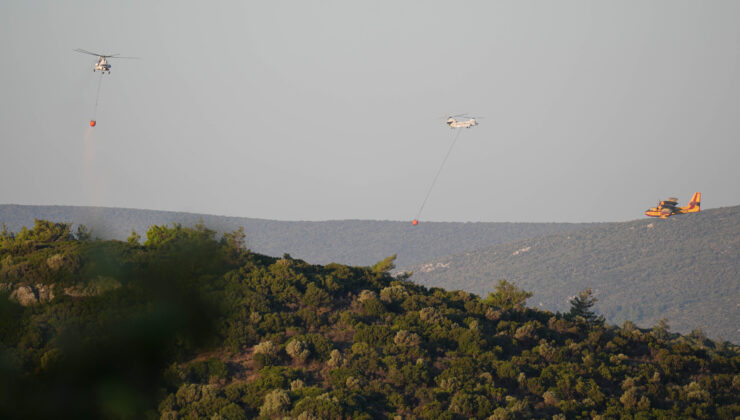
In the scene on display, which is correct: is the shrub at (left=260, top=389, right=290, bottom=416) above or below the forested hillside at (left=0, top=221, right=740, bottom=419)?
below

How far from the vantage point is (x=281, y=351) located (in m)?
38.7

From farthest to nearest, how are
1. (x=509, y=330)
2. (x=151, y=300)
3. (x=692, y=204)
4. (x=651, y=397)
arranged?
1. (x=692, y=204)
2. (x=509, y=330)
3. (x=151, y=300)
4. (x=651, y=397)

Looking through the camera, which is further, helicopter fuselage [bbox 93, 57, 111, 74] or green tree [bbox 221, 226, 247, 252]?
helicopter fuselage [bbox 93, 57, 111, 74]

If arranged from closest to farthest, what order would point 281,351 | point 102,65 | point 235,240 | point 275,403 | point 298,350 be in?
1. point 275,403
2. point 298,350
3. point 281,351
4. point 235,240
5. point 102,65

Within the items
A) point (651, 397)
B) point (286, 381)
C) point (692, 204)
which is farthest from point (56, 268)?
point (692, 204)

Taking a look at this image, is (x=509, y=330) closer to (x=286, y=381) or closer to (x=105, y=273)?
(x=286, y=381)

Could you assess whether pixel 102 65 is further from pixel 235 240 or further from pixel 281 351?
pixel 281 351

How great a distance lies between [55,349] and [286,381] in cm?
954

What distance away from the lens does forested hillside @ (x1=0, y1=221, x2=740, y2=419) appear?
1358 inches

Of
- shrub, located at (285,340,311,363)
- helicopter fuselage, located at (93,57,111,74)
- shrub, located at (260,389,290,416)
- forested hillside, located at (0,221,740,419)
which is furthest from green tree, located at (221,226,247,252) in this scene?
helicopter fuselage, located at (93,57,111,74)

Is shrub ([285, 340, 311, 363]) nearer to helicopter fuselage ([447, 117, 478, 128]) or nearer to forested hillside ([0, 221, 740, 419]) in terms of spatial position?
forested hillside ([0, 221, 740, 419])

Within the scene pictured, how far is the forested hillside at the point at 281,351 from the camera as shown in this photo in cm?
3450

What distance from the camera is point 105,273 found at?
140ft

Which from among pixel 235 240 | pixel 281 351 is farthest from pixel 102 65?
pixel 281 351
